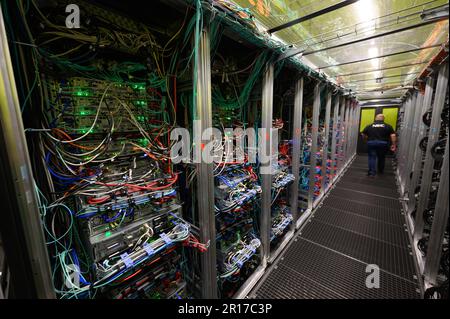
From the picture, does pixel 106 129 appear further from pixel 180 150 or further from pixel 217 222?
pixel 217 222

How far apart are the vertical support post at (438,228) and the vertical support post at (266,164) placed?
1324mm

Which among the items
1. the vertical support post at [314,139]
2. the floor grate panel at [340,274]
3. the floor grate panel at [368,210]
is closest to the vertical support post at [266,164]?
the floor grate panel at [340,274]

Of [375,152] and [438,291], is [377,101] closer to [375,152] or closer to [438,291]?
[375,152]

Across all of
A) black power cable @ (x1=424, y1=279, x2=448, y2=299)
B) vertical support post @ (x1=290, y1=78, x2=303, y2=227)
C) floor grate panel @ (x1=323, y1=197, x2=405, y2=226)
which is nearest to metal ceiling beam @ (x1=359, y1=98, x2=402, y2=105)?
floor grate panel @ (x1=323, y1=197, x2=405, y2=226)

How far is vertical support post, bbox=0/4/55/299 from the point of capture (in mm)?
636

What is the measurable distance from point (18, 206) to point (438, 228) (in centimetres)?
270

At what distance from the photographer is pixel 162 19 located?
1.35 metres

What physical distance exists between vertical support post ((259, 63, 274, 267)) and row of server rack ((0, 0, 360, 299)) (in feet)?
0.08

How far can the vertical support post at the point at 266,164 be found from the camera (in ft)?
6.03

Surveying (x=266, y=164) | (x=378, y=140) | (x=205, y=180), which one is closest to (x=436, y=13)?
(x=266, y=164)

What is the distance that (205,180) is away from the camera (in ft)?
4.29

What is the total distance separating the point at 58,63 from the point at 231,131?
4.53ft

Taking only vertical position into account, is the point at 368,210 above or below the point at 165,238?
below

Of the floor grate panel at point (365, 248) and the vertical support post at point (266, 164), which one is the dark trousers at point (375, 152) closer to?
the floor grate panel at point (365, 248)
